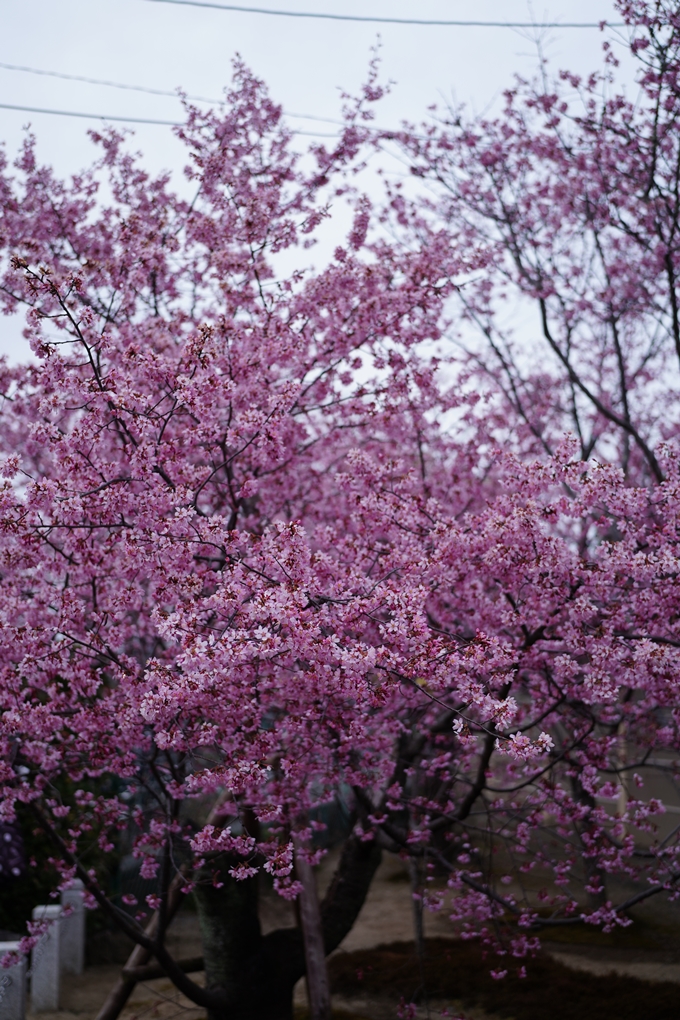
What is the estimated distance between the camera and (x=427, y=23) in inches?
316

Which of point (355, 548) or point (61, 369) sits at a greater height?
point (61, 369)

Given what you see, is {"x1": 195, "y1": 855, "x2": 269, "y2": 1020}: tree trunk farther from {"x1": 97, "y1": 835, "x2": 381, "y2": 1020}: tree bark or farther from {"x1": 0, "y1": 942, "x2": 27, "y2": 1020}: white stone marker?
{"x1": 0, "y1": 942, "x2": 27, "y2": 1020}: white stone marker

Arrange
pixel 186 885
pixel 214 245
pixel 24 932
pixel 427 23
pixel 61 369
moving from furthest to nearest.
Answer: pixel 24 932 < pixel 427 23 < pixel 214 245 < pixel 186 885 < pixel 61 369

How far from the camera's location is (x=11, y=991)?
632 cm

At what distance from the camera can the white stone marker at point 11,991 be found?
20.6 feet

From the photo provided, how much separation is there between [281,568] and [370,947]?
7726 millimetres

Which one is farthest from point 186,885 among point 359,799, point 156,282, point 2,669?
point 156,282

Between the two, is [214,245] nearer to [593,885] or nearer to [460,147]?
[460,147]

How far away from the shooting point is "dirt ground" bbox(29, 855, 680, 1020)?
7.58m

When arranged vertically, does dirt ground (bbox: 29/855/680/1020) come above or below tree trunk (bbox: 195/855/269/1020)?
below

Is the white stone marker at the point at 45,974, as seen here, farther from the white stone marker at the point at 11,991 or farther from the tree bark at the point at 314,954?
the tree bark at the point at 314,954

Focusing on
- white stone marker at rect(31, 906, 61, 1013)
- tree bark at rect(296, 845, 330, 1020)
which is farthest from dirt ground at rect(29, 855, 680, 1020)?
tree bark at rect(296, 845, 330, 1020)

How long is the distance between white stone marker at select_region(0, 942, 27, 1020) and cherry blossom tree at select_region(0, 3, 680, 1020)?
2.79ft

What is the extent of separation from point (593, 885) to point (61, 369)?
18.5 feet
